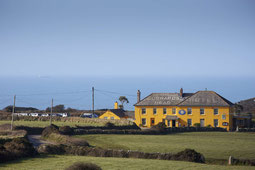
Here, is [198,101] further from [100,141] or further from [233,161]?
[233,161]

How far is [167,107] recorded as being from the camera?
80438mm

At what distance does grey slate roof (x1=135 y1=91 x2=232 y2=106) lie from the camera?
7750 cm

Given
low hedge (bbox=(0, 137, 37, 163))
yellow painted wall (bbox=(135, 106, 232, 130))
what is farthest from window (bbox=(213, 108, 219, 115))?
low hedge (bbox=(0, 137, 37, 163))

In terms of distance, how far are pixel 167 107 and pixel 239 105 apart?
15011 millimetres

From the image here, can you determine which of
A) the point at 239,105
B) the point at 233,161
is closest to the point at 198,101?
the point at 239,105

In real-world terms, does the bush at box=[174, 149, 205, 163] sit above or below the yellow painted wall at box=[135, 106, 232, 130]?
below

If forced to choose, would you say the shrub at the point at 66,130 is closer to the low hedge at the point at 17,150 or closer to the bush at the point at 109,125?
the bush at the point at 109,125

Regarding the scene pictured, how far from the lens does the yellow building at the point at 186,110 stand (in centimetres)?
7644

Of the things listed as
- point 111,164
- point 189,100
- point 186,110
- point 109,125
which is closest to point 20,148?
point 111,164

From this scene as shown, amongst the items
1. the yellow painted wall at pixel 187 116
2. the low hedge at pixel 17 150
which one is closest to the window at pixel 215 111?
the yellow painted wall at pixel 187 116

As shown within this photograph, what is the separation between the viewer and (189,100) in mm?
79125

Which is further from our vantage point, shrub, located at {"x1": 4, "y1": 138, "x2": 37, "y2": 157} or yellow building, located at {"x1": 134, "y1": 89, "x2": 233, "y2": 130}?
yellow building, located at {"x1": 134, "y1": 89, "x2": 233, "y2": 130}

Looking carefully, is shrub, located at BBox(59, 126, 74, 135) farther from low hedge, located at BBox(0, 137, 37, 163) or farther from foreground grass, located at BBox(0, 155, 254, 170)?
foreground grass, located at BBox(0, 155, 254, 170)

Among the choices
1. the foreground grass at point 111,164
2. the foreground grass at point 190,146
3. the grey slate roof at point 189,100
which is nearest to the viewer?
the foreground grass at point 111,164
